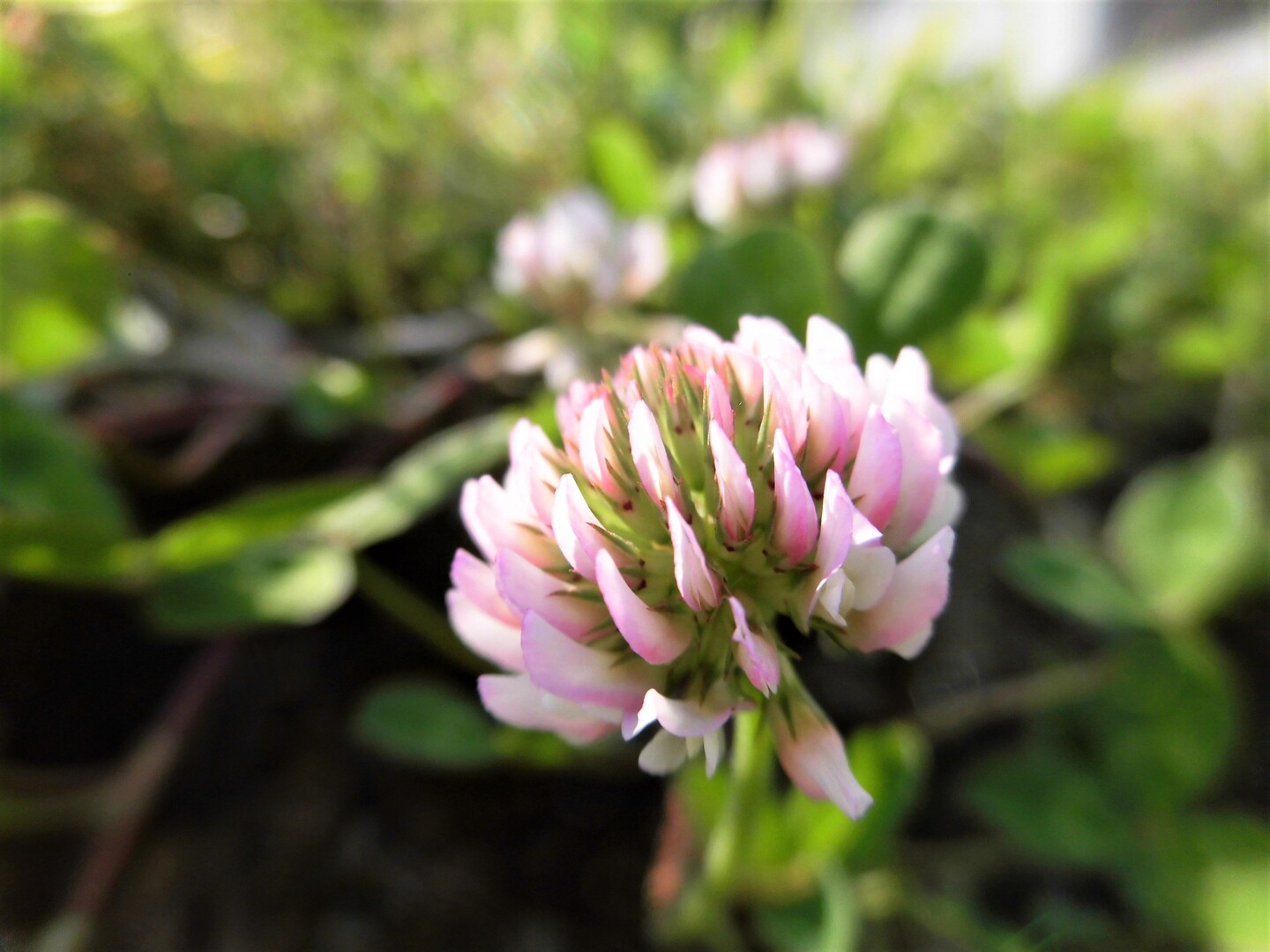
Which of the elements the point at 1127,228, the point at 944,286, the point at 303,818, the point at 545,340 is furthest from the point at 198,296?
the point at 1127,228

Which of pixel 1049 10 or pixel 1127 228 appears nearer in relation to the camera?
pixel 1127 228

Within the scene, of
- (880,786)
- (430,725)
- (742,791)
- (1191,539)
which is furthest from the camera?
(1191,539)

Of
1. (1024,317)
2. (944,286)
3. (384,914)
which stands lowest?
(384,914)

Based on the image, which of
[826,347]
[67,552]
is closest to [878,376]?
[826,347]

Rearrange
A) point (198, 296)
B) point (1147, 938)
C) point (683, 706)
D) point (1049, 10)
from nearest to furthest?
point (683, 706) → point (1147, 938) → point (198, 296) → point (1049, 10)

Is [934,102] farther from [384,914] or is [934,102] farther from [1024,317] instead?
[384,914]

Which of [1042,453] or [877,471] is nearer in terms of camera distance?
[877,471]

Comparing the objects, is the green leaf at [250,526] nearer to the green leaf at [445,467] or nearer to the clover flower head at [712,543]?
the green leaf at [445,467]

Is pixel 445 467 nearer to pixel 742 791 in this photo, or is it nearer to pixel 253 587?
pixel 253 587
